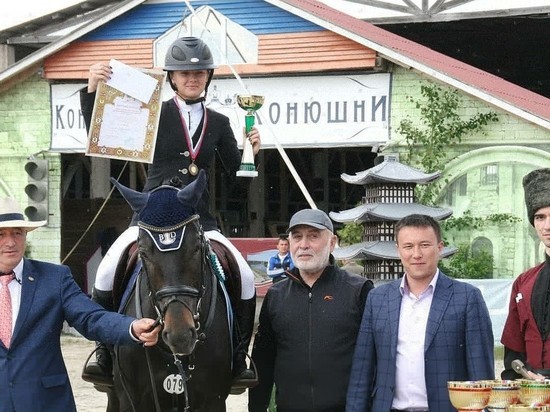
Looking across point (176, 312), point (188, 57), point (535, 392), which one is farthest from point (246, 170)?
point (535, 392)

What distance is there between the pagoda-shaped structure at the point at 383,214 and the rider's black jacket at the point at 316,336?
17.4 feet

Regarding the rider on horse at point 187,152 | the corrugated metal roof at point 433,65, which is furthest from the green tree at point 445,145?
the rider on horse at point 187,152

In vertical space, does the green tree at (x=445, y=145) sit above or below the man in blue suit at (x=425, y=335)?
above

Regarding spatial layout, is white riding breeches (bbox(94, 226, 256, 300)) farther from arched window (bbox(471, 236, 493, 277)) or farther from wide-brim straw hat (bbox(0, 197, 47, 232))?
arched window (bbox(471, 236, 493, 277))

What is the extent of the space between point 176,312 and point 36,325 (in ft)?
2.49

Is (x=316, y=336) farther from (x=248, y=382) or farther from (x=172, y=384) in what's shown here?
(x=172, y=384)

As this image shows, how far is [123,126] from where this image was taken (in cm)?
670

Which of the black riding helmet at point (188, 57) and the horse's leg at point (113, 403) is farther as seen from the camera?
the horse's leg at point (113, 403)

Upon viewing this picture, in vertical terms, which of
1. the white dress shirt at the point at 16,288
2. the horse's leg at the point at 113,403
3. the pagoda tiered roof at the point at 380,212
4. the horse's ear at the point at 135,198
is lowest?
Answer: the horse's leg at the point at 113,403

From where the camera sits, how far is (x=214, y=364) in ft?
21.6

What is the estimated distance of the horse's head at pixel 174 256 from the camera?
571cm

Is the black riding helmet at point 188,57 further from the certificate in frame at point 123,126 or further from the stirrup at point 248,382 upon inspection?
Answer: the stirrup at point 248,382

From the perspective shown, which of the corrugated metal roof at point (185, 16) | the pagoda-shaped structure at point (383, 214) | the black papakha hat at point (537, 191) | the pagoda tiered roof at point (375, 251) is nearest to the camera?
the black papakha hat at point (537, 191)

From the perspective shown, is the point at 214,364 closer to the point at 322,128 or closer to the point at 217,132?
the point at 217,132
